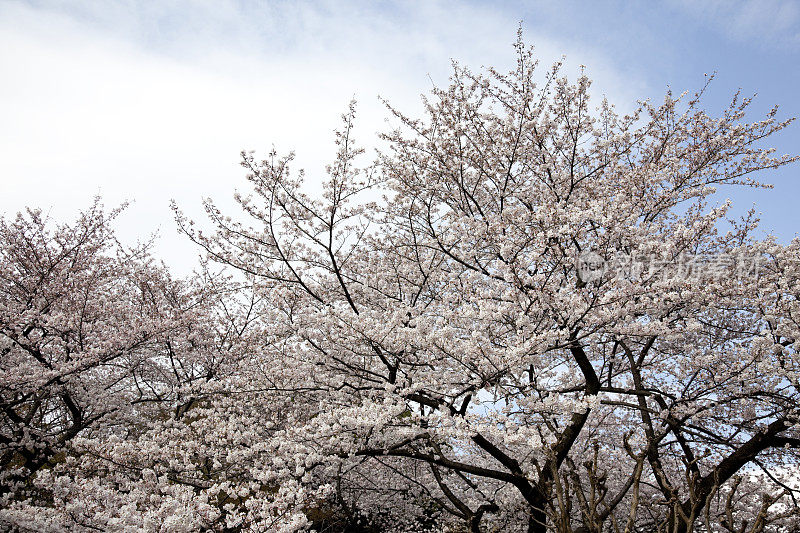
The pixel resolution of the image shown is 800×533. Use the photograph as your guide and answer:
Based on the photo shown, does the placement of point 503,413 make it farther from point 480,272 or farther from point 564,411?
point 480,272

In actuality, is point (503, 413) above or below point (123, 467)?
above

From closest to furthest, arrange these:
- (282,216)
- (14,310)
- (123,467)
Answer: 1. (123,467)
2. (282,216)
3. (14,310)

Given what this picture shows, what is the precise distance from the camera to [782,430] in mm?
7992

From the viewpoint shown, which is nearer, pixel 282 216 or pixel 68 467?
pixel 68 467

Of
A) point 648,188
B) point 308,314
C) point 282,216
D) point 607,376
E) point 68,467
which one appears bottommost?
point 68,467

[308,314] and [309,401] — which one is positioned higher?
[308,314]

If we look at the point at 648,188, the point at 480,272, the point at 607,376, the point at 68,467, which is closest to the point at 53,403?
the point at 68,467

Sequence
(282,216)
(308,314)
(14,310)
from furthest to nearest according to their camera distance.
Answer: (14,310)
(282,216)
(308,314)

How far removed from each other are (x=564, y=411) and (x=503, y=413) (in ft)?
2.40

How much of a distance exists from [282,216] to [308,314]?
5.57ft

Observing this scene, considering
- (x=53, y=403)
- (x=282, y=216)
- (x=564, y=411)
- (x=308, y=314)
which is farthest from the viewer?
(x=53, y=403)

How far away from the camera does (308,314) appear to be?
310 inches

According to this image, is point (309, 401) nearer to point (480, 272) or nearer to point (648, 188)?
point (480, 272)

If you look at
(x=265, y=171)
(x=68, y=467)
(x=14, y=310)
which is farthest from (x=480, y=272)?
(x=14, y=310)
